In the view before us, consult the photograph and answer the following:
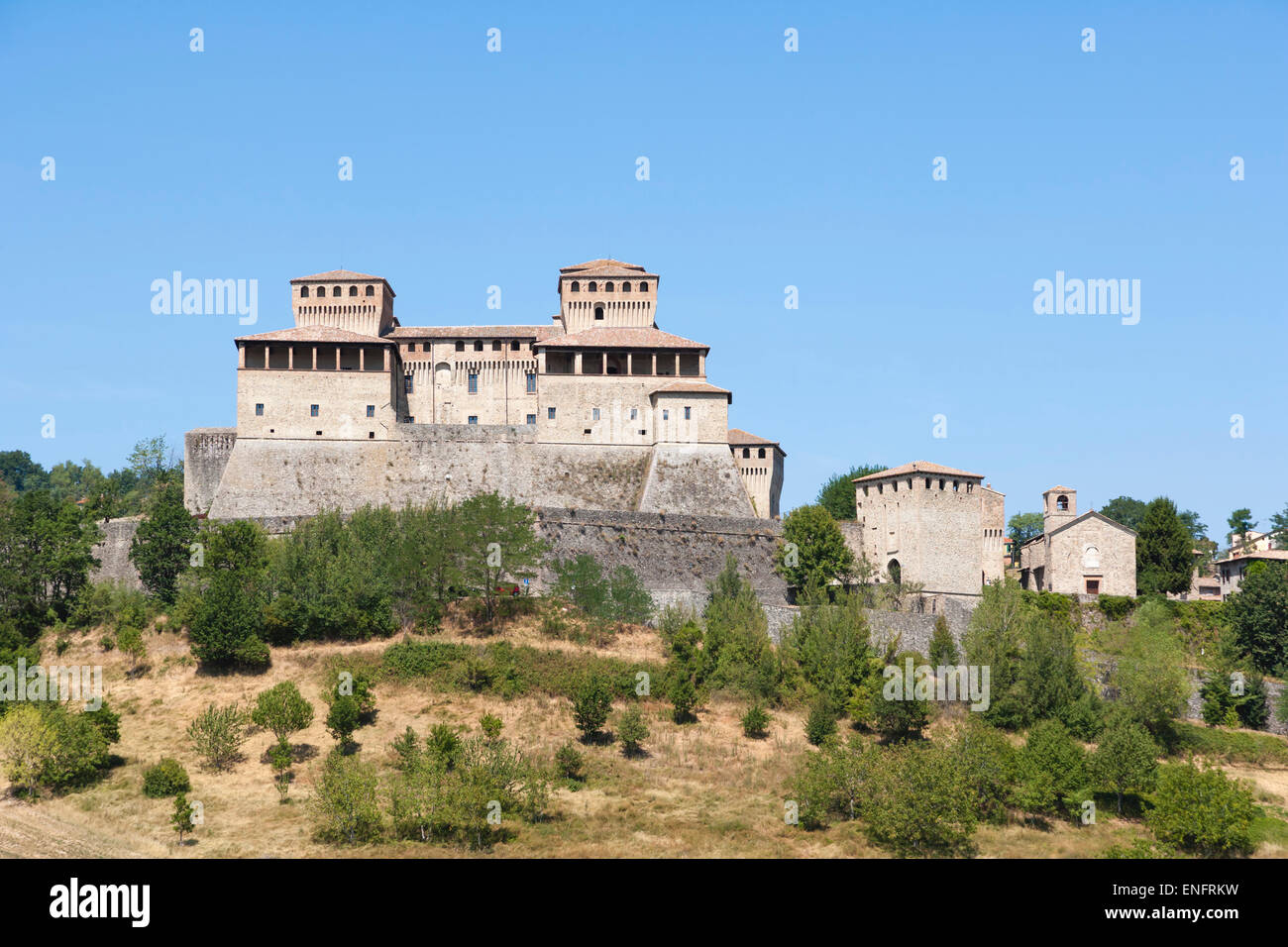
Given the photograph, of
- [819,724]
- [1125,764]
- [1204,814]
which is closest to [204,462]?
[819,724]

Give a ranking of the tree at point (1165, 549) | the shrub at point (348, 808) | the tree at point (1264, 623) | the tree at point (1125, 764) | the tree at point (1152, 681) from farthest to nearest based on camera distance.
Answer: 1. the tree at point (1165, 549)
2. the tree at point (1264, 623)
3. the tree at point (1152, 681)
4. the tree at point (1125, 764)
5. the shrub at point (348, 808)

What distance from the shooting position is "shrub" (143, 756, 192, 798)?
36.6m

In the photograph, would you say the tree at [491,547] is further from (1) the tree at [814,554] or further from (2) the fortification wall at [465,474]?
(1) the tree at [814,554]

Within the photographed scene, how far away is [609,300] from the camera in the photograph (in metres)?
66.8

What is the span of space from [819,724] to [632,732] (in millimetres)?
6958

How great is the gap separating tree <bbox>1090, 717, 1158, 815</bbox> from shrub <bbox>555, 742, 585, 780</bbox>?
55.0ft

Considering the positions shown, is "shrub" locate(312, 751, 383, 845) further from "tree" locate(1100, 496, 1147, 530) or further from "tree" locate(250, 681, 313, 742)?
"tree" locate(1100, 496, 1147, 530)

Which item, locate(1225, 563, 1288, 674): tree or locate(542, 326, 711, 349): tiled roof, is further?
locate(542, 326, 711, 349): tiled roof

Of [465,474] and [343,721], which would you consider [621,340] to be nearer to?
[465,474]

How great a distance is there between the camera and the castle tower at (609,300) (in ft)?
219

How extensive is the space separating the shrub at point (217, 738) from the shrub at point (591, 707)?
11.2 m

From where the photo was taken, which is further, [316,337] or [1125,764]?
[316,337]

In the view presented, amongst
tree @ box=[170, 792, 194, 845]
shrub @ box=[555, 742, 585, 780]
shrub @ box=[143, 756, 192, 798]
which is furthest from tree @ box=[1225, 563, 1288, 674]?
shrub @ box=[143, 756, 192, 798]

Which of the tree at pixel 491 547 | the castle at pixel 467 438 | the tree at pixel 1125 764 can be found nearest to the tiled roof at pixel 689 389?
the castle at pixel 467 438
